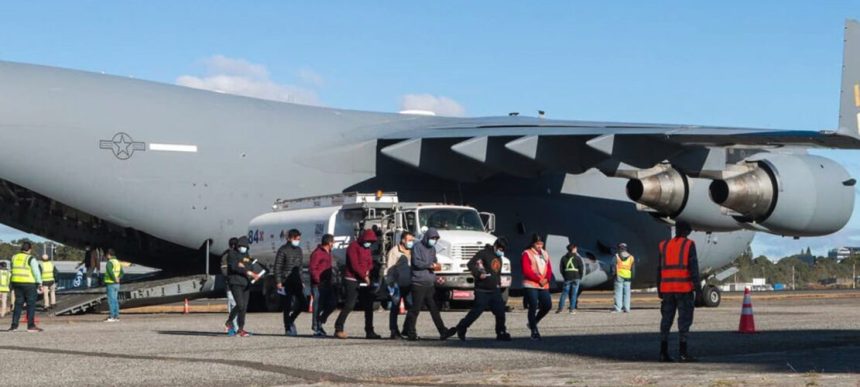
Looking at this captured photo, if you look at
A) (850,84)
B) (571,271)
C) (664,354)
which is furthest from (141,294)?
(664,354)

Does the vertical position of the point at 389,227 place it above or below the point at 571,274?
above

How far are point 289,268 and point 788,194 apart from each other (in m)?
13.0

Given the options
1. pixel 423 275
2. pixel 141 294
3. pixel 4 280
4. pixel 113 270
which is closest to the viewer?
pixel 423 275

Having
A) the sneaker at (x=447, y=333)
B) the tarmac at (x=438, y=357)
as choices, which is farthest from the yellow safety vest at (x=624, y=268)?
the sneaker at (x=447, y=333)

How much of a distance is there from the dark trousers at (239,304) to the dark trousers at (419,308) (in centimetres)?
247

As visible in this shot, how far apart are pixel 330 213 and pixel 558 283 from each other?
21.2 feet

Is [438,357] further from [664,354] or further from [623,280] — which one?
[623,280]

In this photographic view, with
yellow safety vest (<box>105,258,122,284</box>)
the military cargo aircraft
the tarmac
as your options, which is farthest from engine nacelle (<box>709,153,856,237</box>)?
yellow safety vest (<box>105,258,122,284</box>)

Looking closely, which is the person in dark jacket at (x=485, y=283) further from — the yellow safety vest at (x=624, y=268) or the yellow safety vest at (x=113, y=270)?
the yellow safety vest at (x=624, y=268)

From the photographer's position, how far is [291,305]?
19.8 metres

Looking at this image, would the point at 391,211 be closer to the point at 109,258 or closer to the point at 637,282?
the point at 109,258

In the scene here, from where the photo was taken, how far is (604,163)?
28016mm

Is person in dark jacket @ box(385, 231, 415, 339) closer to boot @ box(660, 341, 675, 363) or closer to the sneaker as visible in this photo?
the sneaker

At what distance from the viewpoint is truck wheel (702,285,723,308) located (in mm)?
31547
